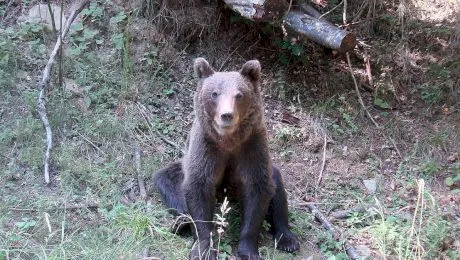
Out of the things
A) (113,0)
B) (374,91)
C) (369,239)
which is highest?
(113,0)

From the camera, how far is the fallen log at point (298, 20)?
20.3 feet

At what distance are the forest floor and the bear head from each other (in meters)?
1.03

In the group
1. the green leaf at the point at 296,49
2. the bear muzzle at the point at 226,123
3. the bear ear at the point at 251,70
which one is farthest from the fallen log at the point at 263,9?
the bear muzzle at the point at 226,123

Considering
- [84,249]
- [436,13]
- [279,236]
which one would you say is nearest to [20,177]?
[84,249]

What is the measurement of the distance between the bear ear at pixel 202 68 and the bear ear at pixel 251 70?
0.30m

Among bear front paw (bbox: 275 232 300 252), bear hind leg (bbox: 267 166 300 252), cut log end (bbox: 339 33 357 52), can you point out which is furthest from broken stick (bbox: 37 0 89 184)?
cut log end (bbox: 339 33 357 52)

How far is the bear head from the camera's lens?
468 cm

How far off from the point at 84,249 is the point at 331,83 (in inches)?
165

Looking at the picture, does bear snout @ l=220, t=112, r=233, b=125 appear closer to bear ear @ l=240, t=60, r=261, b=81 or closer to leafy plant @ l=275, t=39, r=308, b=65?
bear ear @ l=240, t=60, r=261, b=81

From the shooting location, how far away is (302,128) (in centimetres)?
711

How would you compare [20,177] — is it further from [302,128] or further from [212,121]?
[302,128]

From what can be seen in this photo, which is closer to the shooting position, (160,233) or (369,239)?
(160,233)

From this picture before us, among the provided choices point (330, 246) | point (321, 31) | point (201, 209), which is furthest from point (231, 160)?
point (321, 31)

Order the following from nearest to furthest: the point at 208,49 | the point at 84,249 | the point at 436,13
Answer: the point at 84,249 → the point at 208,49 → the point at 436,13
